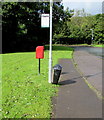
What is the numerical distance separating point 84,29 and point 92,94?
6035cm

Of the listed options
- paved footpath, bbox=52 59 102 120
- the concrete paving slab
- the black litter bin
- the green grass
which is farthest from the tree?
paved footpath, bbox=52 59 102 120

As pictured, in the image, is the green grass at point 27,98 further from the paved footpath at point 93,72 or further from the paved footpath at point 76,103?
the paved footpath at point 93,72

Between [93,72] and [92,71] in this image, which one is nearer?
[93,72]

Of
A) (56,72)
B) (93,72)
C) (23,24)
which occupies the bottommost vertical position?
(93,72)

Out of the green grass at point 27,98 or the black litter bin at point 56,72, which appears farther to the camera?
the black litter bin at point 56,72

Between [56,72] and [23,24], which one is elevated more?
[23,24]

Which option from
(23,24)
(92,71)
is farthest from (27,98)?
(23,24)

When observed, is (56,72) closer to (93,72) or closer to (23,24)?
(93,72)

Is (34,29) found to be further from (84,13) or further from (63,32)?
(84,13)

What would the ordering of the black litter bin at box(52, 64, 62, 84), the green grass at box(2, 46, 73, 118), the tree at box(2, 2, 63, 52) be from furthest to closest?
the tree at box(2, 2, 63, 52) → the black litter bin at box(52, 64, 62, 84) → the green grass at box(2, 46, 73, 118)

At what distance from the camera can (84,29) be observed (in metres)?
64.7

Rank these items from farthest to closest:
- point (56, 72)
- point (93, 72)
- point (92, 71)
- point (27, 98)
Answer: point (92, 71) → point (93, 72) → point (56, 72) → point (27, 98)

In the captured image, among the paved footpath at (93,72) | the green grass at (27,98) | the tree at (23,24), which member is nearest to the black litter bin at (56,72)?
the green grass at (27,98)

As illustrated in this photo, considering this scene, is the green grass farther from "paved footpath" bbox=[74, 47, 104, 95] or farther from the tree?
the tree
